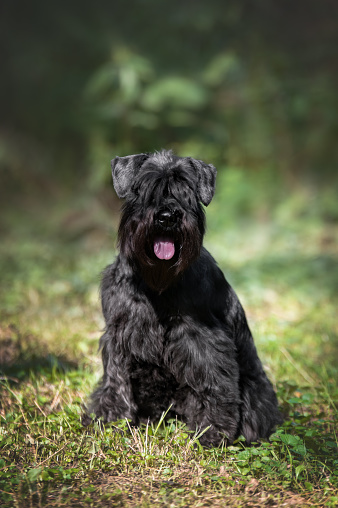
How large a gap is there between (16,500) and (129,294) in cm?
121

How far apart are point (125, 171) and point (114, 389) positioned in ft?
4.14

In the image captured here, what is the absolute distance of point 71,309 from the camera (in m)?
5.81

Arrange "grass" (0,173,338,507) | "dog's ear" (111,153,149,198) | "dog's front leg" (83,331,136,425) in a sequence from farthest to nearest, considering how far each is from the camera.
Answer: "dog's front leg" (83,331,136,425)
"dog's ear" (111,153,149,198)
"grass" (0,173,338,507)

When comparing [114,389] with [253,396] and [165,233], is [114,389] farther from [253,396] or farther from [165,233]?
[165,233]

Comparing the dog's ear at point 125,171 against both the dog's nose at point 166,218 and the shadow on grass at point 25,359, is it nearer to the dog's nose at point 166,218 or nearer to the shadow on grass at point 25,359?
the dog's nose at point 166,218

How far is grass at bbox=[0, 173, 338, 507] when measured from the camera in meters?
2.58

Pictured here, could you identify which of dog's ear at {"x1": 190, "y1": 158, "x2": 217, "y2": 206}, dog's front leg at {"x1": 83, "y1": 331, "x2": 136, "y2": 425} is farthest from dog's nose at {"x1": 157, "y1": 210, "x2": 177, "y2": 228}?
dog's front leg at {"x1": 83, "y1": 331, "x2": 136, "y2": 425}

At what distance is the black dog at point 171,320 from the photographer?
298 cm

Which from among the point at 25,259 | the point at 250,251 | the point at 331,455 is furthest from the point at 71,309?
the point at 250,251

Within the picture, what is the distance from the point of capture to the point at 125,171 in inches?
124

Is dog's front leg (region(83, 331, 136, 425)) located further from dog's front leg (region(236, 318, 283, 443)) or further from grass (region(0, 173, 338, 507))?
dog's front leg (region(236, 318, 283, 443))

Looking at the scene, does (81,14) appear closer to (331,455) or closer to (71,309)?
(71,309)

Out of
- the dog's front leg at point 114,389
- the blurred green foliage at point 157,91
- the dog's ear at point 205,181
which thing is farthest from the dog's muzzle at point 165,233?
the blurred green foliage at point 157,91

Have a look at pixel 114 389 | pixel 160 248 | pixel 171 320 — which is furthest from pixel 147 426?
pixel 160 248
